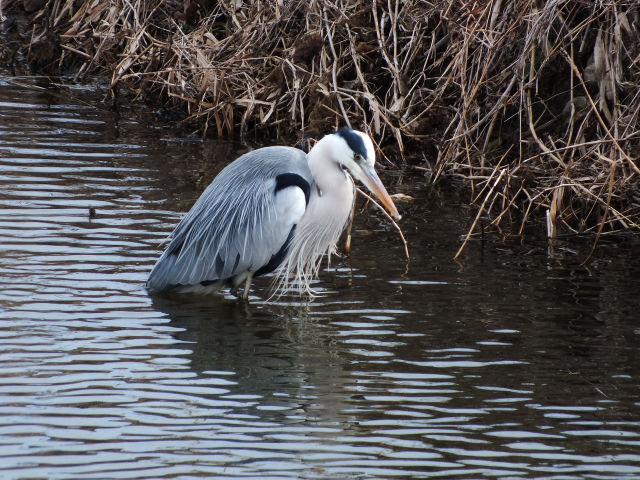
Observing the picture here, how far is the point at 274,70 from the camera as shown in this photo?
973cm

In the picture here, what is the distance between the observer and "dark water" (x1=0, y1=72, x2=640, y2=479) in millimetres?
4211

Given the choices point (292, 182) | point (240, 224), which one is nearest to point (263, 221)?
point (240, 224)

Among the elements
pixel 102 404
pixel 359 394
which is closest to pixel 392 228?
pixel 359 394

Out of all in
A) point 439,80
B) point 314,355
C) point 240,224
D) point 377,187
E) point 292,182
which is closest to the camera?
point 314,355

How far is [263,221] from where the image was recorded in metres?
6.55

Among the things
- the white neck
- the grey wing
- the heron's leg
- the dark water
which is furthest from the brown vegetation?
the heron's leg

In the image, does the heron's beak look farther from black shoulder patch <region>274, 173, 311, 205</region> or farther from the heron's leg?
the heron's leg

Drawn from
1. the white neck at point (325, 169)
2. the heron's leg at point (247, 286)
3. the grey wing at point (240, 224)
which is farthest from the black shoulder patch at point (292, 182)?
the heron's leg at point (247, 286)

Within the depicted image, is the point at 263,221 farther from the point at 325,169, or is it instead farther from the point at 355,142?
the point at 355,142

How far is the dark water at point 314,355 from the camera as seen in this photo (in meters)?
4.21

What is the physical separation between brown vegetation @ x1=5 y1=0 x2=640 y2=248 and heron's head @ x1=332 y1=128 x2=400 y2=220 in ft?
4.21

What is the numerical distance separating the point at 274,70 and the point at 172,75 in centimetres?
121

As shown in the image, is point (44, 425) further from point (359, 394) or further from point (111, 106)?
point (111, 106)

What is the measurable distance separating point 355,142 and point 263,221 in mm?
810
